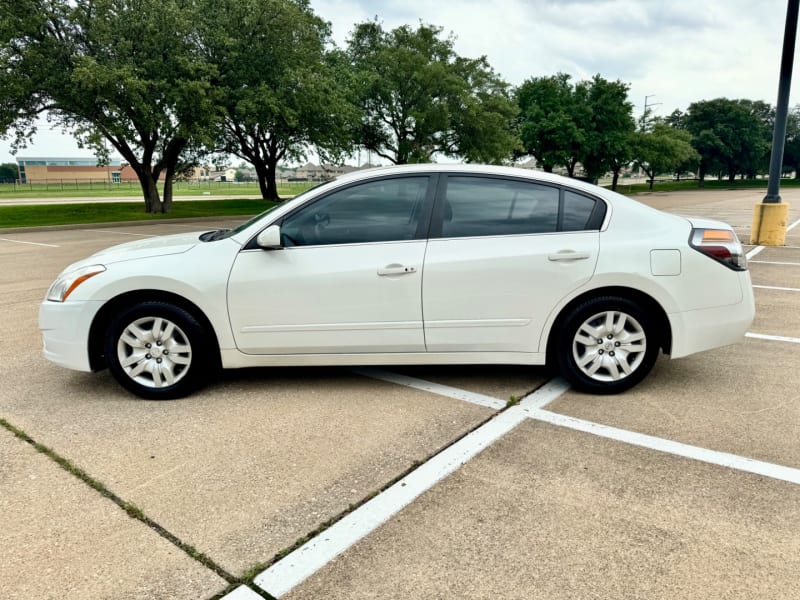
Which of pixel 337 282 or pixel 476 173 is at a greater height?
pixel 476 173

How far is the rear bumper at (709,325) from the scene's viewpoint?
Answer: 4.00m

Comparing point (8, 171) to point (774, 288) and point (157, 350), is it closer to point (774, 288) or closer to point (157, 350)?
point (157, 350)

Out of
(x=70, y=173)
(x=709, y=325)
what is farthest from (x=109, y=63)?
(x=70, y=173)

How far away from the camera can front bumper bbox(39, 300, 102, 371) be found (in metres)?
3.95

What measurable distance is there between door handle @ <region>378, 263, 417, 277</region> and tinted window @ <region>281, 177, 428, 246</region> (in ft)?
0.70

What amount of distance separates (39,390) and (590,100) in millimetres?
51160

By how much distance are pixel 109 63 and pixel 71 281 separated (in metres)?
19.6

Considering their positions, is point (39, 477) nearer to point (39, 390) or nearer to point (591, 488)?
point (39, 390)

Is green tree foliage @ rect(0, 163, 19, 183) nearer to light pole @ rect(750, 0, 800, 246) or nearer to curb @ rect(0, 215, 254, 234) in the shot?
curb @ rect(0, 215, 254, 234)

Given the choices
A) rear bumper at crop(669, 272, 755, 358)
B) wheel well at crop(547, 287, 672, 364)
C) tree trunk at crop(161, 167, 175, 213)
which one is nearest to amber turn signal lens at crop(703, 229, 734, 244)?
rear bumper at crop(669, 272, 755, 358)

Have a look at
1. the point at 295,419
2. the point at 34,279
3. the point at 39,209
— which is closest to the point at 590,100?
the point at 39,209

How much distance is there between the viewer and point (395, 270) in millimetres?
3908

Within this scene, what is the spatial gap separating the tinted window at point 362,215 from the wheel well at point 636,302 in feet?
3.85

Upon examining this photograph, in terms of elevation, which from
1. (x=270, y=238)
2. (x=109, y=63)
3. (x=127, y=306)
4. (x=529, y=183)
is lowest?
(x=127, y=306)
